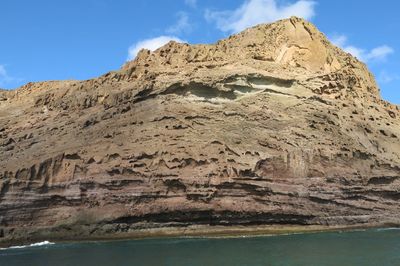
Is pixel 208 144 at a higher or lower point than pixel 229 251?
higher

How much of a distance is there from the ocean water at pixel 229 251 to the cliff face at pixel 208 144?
2517 millimetres

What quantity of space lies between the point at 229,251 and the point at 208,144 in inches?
475

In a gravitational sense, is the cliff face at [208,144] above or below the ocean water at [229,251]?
above

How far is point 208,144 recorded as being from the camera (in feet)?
117

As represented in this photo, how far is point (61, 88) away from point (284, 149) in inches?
819

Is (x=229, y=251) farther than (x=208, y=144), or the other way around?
(x=208, y=144)

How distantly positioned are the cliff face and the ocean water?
2.52 metres

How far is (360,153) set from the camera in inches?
1478

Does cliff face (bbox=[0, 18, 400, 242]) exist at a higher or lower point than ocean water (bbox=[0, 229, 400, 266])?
higher

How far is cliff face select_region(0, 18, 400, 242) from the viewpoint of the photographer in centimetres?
3294

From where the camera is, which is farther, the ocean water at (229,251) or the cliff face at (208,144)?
the cliff face at (208,144)

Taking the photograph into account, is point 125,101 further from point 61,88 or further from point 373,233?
point 373,233

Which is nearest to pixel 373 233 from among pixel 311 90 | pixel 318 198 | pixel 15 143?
pixel 318 198

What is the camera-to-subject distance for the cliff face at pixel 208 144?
32938 millimetres
